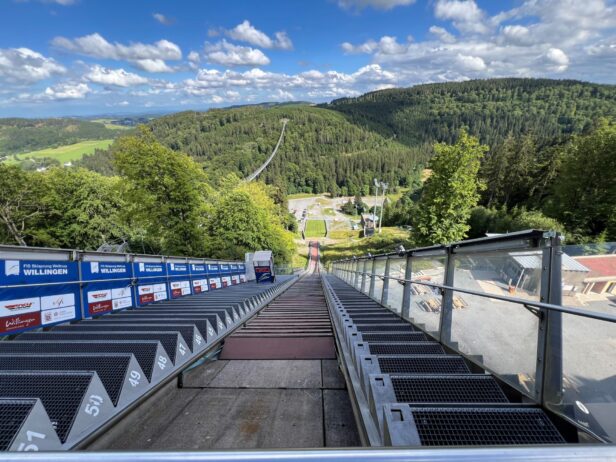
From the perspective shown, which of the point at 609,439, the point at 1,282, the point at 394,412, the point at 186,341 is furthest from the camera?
the point at 1,282

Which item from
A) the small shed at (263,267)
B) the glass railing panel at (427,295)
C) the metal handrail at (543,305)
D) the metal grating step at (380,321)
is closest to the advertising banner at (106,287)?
the metal grating step at (380,321)

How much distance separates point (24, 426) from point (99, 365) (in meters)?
1.12

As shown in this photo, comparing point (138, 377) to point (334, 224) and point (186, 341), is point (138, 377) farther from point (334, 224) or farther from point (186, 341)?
point (334, 224)

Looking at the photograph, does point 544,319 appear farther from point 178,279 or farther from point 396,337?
point 178,279

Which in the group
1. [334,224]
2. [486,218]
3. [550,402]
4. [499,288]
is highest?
[499,288]

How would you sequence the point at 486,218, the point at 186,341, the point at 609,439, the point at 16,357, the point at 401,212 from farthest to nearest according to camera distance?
1. the point at 401,212
2. the point at 486,218
3. the point at 186,341
4. the point at 16,357
5. the point at 609,439

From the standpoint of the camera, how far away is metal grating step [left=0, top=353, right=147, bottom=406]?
256cm

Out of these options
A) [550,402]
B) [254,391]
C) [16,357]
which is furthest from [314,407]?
[16,357]

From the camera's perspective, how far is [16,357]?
9.96 ft

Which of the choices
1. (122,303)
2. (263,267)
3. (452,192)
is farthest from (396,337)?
(452,192)

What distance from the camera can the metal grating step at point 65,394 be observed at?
2021 millimetres

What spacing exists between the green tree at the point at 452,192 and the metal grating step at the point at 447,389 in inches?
980

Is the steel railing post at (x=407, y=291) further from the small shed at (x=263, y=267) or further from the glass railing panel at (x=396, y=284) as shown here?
the small shed at (x=263, y=267)

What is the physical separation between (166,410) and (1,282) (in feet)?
15.9
